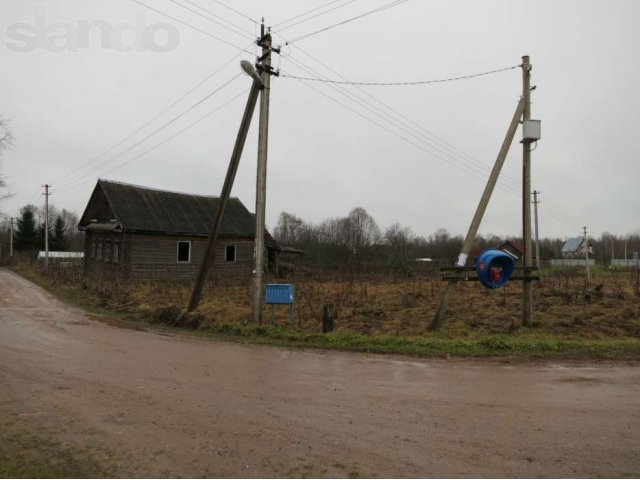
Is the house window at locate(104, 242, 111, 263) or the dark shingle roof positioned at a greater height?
the dark shingle roof

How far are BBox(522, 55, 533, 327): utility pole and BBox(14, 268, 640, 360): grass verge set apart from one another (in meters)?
0.63

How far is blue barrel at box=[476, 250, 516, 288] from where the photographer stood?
1027 centimetres

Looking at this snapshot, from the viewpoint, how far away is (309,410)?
5273 mm

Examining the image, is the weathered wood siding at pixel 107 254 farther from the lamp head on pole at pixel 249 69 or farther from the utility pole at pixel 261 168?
the lamp head on pole at pixel 249 69

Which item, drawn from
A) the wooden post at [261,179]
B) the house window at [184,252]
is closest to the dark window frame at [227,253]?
the house window at [184,252]

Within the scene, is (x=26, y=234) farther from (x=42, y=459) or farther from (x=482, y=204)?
(x=42, y=459)

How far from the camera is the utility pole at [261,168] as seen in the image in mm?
11750

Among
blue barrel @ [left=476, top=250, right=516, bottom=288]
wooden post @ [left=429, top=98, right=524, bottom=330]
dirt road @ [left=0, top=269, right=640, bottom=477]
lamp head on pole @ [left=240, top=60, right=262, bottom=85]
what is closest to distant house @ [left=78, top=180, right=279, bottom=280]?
lamp head on pole @ [left=240, top=60, right=262, bottom=85]

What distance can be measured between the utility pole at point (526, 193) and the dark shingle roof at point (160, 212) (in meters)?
21.6

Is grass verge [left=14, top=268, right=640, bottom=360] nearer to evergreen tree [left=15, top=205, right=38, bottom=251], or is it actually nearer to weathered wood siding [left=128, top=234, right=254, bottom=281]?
weathered wood siding [left=128, top=234, right=254, bottom=281]

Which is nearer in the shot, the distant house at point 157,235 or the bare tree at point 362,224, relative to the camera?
the distant house at point 157,235

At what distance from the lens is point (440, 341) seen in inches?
368

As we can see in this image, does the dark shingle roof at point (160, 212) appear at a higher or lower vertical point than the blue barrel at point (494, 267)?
higher

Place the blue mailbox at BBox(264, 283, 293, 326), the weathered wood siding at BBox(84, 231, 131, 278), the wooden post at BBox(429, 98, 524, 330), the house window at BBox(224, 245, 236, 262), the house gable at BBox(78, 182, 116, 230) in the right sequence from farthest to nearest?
the house window at BBox(224, 245, 236, 262)
the house gable at BBox(78, 182, 116, 230)
the weathered wood siding at BBox(84, 231, 131, 278)
the blue mailbox at BBox(264, 283, 293, 326)
the wooden post at BBox(429, 98, 524, 330)
